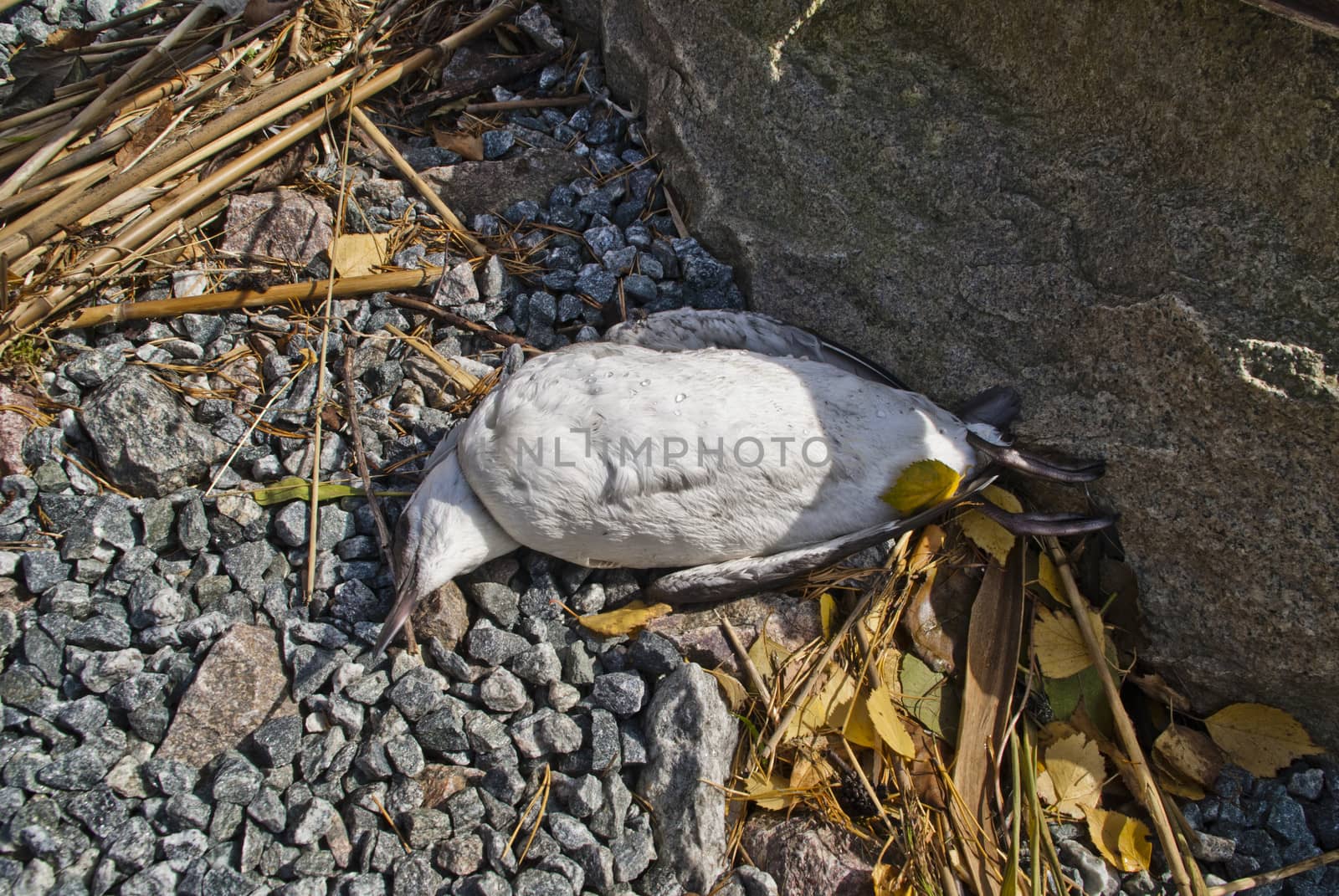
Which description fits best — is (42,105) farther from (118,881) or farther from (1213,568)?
(1213,568)

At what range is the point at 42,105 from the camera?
378cm

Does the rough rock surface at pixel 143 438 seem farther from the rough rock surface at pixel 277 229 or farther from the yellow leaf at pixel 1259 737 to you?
the yellow leaf at pixel 1259 737

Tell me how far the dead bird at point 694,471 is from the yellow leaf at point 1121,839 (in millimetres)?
846

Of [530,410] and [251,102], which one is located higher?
[251,102]

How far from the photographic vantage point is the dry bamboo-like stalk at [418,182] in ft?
11.9

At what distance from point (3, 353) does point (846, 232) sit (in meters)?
3.08

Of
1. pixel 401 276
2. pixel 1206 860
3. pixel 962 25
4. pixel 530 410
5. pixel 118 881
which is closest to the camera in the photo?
pixel 118 881

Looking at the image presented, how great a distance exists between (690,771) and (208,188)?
9.70 feet

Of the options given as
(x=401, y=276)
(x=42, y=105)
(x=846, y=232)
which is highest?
(x=846, y=232)

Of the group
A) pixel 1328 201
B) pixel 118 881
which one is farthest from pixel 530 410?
pixel 1328 201

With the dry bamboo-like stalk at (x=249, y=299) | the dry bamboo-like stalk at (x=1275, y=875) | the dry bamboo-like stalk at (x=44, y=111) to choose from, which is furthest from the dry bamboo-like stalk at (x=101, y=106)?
the dry bamboo-like stalk at (x=1275, y=875)

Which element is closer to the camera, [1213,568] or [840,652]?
[1213,568]

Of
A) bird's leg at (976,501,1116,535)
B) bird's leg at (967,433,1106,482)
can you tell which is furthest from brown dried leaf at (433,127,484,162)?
bird's leg at (976,501,1116,535)

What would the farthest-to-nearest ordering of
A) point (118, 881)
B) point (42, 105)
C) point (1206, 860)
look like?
point (42, 105) < point (1206, 860) < point (118, 881)
